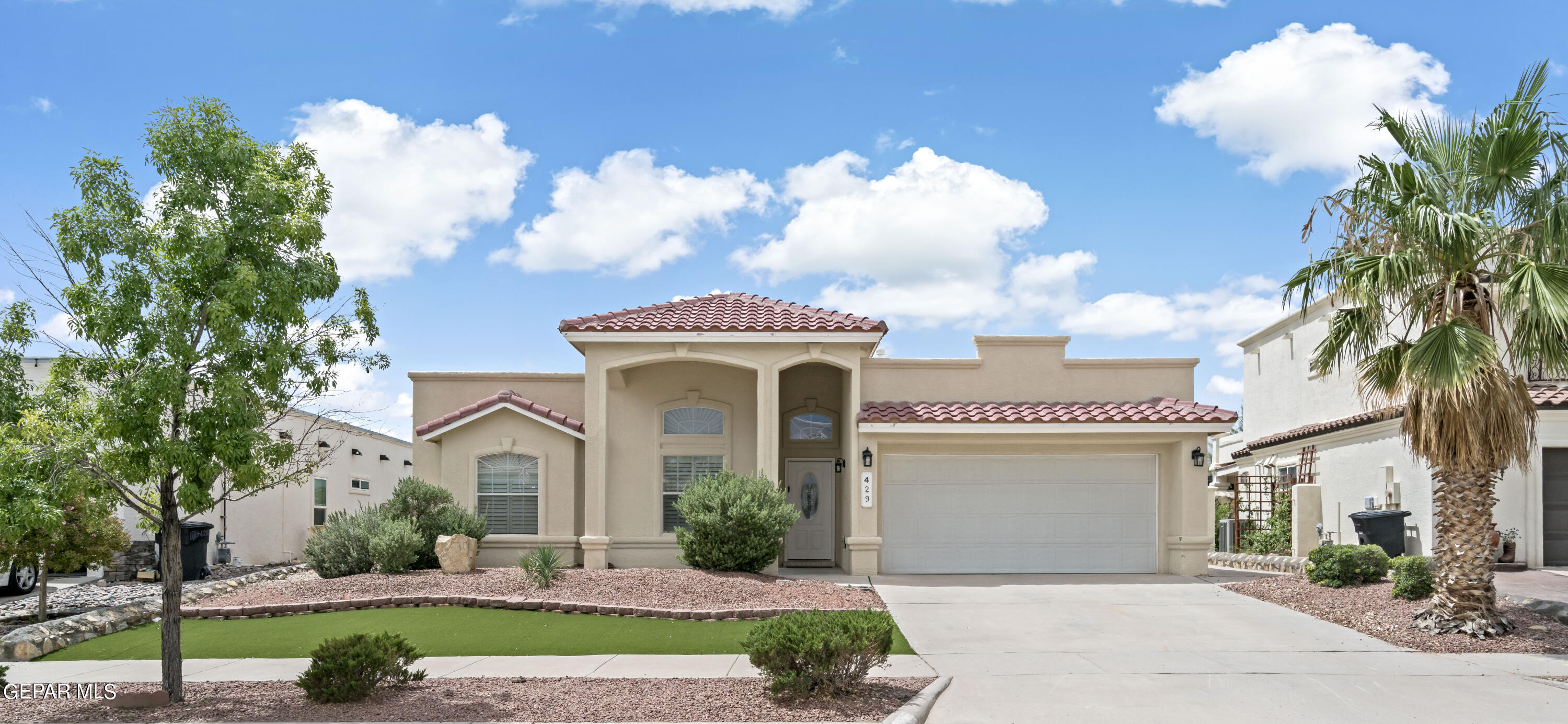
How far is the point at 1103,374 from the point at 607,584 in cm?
947

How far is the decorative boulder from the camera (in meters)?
15.8

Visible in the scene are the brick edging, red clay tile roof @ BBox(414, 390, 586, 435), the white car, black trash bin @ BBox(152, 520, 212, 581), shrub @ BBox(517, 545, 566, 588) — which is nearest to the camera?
the brick edging

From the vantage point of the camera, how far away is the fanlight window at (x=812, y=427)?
19.5 meters

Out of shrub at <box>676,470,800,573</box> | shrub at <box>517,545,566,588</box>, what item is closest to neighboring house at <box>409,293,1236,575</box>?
shrub at <box>676,470,800,573</box>

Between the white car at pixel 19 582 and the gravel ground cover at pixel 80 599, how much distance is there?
170mm

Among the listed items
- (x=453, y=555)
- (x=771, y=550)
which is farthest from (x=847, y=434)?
(x=453, y=555)

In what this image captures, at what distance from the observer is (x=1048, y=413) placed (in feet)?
57.4

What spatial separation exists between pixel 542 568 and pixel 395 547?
8.79ft

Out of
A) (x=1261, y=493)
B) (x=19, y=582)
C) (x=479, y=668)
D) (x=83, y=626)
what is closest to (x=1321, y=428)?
(x=1261, y=493)

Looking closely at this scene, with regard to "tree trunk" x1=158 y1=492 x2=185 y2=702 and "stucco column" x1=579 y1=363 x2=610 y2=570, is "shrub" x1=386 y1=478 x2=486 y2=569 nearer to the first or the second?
"stucco column" x1=579 y1=363 x2=610 y2=570

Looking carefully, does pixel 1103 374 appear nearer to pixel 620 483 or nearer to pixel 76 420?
pixel 620 483

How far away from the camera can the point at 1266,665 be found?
408 inches

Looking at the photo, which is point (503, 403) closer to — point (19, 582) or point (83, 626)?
point (83, 626)

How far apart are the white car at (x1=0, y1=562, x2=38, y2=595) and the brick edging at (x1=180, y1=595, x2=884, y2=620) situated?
21.0ft
